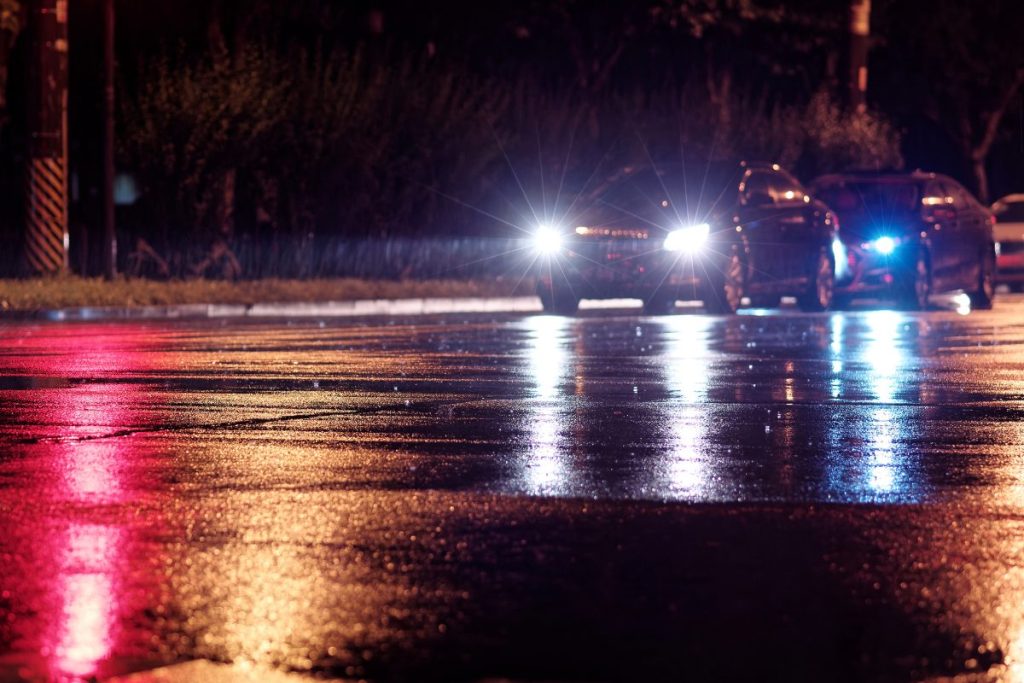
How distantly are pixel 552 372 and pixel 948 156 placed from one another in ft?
165

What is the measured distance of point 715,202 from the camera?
1048 inches

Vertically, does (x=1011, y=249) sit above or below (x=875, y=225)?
below

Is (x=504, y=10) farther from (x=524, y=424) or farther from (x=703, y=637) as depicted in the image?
(x=703, y=637)

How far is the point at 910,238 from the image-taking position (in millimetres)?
28562

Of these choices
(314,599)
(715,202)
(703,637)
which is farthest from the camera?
(715,202)

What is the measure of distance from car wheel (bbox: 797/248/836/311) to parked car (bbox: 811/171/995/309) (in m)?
0.83

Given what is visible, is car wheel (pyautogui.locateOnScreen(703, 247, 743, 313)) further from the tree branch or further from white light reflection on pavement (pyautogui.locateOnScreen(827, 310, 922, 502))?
the tree branch

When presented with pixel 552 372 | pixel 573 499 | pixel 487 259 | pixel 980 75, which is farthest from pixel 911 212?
pixel 980 75

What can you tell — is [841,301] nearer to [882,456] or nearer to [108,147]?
[108,147]

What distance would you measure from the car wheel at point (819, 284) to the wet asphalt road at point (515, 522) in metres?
11.2

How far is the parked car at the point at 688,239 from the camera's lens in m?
26.4

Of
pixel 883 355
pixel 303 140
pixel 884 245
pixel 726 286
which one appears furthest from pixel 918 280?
pixel 883 355

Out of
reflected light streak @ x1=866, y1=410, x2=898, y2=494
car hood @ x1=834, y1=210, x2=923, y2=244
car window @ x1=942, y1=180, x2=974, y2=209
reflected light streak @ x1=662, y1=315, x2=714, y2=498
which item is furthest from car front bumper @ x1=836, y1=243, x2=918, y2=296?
reflected light streak @ x1=866, y1=410, x2=898, y2=494

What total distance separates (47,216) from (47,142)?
1.02 metres
